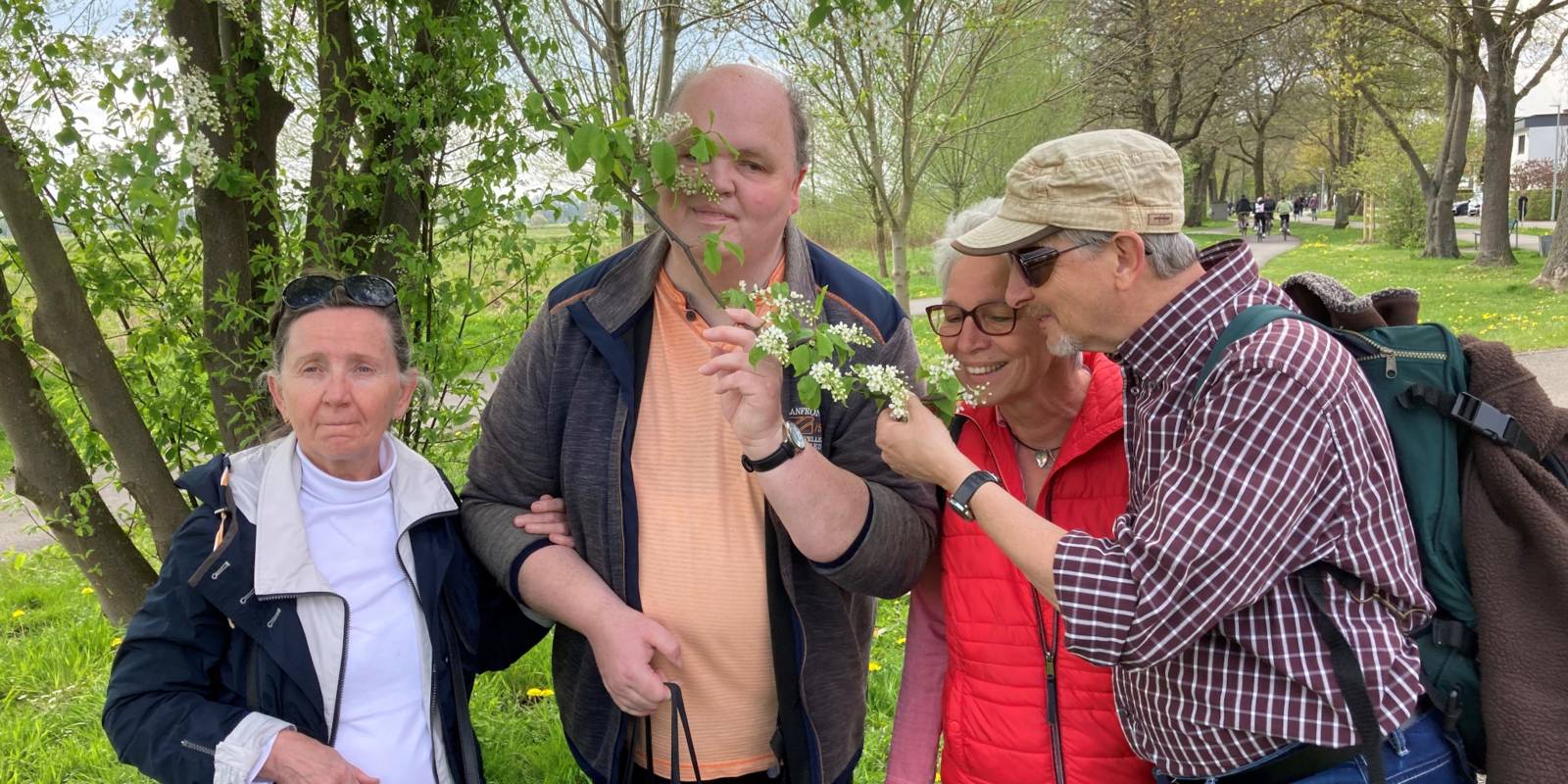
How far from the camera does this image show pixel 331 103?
339cm

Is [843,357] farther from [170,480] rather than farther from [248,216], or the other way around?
[170,480]

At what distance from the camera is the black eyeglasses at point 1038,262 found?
1814mm

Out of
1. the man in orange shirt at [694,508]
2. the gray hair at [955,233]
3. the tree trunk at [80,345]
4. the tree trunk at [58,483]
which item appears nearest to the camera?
the man in orange shirt at [694,508]

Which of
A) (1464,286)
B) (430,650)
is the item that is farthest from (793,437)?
(1464,286)

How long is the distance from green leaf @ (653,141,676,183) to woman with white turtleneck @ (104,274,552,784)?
0.85m

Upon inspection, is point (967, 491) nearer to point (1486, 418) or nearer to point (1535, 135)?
point (1486, 418)

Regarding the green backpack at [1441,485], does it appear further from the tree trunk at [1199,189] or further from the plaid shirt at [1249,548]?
the tree trunk at [1199,189]

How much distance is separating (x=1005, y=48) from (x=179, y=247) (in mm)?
8443

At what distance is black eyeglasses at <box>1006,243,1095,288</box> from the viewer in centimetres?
181

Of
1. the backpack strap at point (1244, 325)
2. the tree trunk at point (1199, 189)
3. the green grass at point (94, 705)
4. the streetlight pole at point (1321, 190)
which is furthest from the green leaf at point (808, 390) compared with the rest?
the streetlight pole at point (1321, 190)

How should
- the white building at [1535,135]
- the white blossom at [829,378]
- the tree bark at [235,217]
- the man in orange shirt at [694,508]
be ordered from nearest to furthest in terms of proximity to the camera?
the white blossom at [829,378]
the man in orange shirt at [694,508]
the tree bark at [235,217]
the white building at [1535,135]

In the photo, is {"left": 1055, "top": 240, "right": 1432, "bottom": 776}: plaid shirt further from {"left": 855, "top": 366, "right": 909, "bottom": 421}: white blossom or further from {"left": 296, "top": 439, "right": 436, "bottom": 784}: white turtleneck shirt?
{"left": 296, "top": 439, "right": 436, "bottom": 784}: white turtleneck shirt

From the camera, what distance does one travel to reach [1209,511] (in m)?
1.55

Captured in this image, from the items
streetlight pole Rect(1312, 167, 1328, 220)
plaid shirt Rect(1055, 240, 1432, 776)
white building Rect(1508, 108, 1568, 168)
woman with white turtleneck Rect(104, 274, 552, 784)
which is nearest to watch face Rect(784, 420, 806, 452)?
plaid shirt Rect(1055, 240, 1432, 776)
